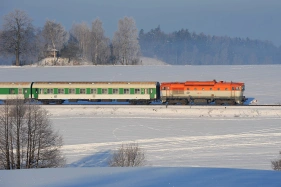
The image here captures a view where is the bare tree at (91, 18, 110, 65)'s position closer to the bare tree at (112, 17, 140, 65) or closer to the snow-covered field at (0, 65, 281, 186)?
the bare tree at (112, 17, 140, 65)

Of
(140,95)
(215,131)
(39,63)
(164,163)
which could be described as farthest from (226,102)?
(39,63)

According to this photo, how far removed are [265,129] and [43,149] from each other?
16.8 metres

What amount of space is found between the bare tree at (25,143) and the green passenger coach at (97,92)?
1912 centimetres

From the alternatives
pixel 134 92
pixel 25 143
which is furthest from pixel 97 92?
pixel 25 143

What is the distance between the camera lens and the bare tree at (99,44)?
9506cm

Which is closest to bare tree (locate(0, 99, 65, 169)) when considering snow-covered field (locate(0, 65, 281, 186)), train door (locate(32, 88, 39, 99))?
snow-covered field (locate(0, 65, 281, 186))

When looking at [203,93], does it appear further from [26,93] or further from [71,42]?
[71,42]

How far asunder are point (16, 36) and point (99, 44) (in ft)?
60.5

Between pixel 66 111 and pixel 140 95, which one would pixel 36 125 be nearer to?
pixel 66 111

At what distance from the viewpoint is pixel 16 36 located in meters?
83.6

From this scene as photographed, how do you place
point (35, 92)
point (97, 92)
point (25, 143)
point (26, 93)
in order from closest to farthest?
point (25, 143)
point (97, 92)
point (35, 92)
point (26, 93)

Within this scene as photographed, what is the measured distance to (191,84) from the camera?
42.8m

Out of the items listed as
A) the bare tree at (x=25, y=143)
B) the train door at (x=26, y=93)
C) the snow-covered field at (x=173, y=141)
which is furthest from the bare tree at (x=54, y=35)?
the bare tree at (x=25, y=143)

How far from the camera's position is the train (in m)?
42.2
